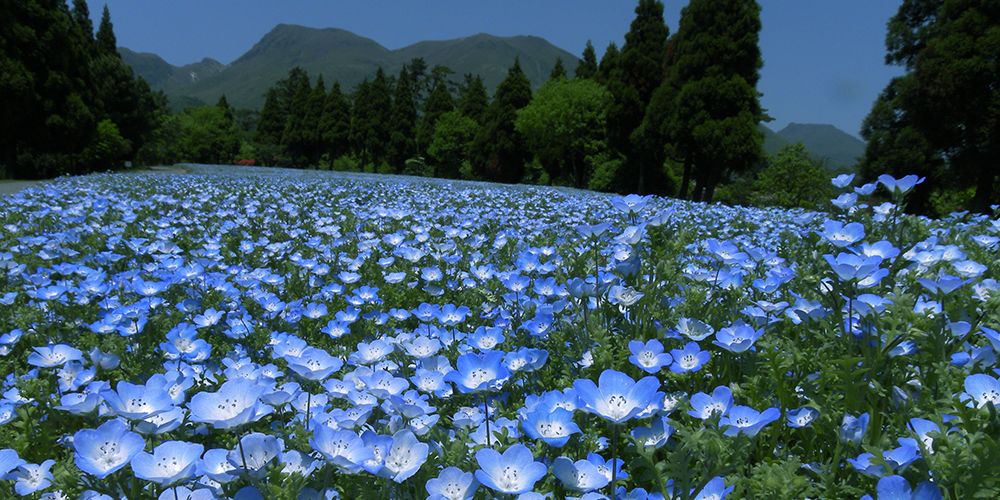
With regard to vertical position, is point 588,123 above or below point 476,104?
below

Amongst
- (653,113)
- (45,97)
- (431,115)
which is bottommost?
(45,97)

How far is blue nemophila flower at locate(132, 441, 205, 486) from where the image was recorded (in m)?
0.91

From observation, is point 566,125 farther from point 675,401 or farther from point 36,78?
point 675,401

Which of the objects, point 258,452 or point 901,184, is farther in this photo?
point 901,184

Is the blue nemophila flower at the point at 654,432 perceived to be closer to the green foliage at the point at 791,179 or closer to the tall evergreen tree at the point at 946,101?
the tall evergreen tree at the point at 946,101

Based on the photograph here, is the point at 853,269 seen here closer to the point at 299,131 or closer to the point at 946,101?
the point at 946,101

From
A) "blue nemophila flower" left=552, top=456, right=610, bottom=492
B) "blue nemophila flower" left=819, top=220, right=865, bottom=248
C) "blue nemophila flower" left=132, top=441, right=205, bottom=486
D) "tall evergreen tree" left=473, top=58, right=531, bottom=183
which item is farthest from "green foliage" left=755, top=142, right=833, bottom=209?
"blue nemophila flower" left=132, top=441, right=205, bottom=486

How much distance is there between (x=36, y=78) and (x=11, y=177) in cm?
432

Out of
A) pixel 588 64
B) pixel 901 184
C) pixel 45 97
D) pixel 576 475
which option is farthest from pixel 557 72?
pixel 576 475

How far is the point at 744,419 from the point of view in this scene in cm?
121

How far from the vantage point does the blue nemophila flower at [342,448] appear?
3.09 ft

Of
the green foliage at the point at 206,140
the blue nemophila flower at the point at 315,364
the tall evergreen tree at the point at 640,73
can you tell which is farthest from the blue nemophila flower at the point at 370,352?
the green foliage at the point at 206,140

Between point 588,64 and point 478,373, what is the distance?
123ft

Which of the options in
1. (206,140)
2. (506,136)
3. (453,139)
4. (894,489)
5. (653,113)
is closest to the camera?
(894,489)
